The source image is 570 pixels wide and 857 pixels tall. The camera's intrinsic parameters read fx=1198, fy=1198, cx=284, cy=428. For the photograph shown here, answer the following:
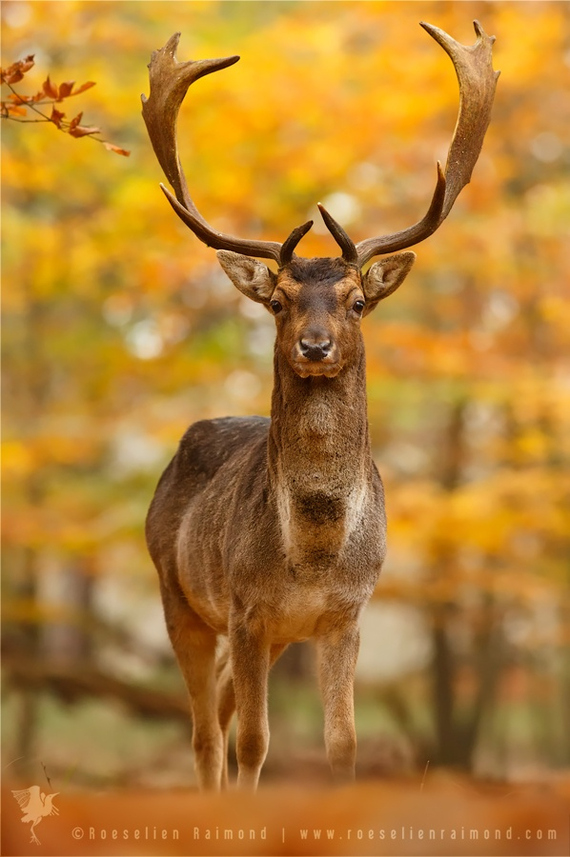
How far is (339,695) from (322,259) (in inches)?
68.4

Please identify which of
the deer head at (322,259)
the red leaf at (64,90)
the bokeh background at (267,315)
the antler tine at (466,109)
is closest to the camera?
the deer head at (322,259)

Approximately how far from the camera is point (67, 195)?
12.3 metres

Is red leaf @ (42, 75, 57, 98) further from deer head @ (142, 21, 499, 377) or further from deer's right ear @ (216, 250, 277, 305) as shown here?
deer's right ear @ (216, 250, 277, 305)

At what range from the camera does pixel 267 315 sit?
1205 cm

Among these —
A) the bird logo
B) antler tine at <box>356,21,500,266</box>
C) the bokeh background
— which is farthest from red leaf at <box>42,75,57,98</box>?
the bokeh background

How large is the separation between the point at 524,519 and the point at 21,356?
19.1ft

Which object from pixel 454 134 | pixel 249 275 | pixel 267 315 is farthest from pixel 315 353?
pixel 267 315

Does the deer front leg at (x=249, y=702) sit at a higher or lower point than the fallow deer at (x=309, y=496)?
lower

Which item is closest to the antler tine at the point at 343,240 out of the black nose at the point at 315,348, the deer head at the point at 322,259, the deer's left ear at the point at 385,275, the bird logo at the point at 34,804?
the deer head at the point at 322,259

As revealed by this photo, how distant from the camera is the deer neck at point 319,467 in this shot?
15.2 ft

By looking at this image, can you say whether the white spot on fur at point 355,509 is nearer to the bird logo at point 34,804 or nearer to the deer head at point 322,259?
the deer head at point 322,259

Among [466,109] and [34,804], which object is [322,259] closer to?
[466,109]

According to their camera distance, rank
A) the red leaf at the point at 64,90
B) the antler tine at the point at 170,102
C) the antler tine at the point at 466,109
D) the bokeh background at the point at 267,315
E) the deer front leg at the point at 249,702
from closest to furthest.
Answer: the deer front leg at the point at 249,702 < the red leaf at the point at 64,90 < the antler tine at the point at 466,109 < the antler tine at the point at 170,102 < the bokeh background at the point at 267,315

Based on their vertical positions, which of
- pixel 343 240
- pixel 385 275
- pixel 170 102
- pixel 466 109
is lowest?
pixel 385 275
